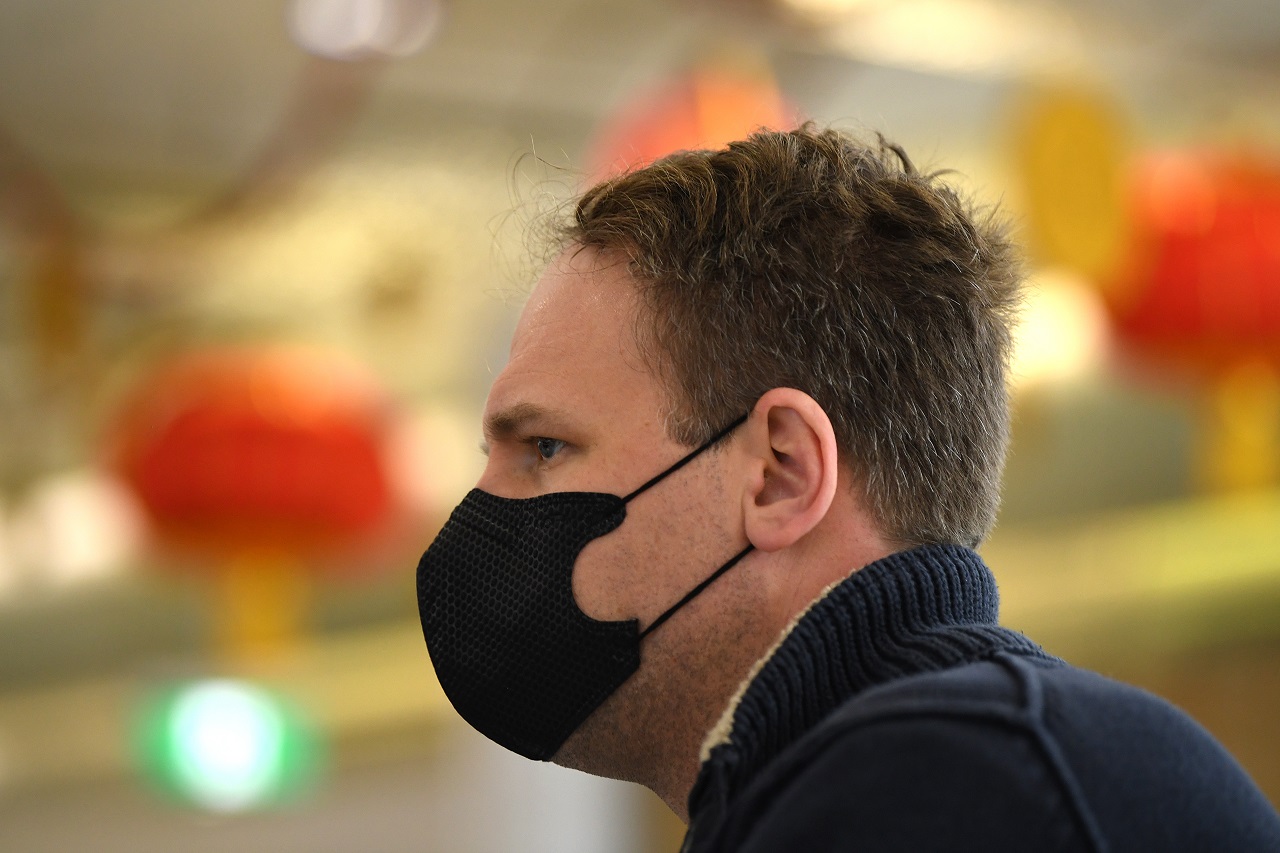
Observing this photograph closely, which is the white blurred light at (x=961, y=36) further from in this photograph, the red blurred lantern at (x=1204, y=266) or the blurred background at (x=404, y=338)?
the red blurred lantern at (x=1204, y=266)

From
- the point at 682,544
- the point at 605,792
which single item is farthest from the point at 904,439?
the point at 605,792

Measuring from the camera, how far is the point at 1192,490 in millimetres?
6738

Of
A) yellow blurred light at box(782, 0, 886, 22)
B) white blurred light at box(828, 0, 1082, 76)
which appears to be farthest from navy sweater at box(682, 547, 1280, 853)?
white blurred light at box(828, 0, 1082, 76)

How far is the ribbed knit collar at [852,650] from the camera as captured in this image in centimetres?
96

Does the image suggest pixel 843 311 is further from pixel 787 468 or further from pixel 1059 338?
pixel 1059 338

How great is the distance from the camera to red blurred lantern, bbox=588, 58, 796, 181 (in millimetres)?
2602

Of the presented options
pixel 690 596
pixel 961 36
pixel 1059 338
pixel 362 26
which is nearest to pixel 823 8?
pixel 961 36

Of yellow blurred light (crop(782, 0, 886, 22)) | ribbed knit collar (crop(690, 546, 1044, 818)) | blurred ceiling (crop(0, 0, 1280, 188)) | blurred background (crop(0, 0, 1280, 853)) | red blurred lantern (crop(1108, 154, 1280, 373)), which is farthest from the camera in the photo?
blurred ceiling (crop(0, 0, 1280, 188))

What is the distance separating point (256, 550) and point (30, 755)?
385 centimetres

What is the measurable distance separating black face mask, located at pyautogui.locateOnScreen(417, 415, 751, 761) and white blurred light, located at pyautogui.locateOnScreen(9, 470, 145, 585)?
19.7 ft

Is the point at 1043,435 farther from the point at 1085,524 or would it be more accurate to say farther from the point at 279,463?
the point at 279,463

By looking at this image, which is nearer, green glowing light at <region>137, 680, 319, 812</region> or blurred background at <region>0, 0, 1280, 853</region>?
blurred background at <region>0, 0, 1280, 853</region>

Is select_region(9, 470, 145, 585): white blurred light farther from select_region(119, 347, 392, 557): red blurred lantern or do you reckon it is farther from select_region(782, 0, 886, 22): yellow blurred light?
select_region(782, 0, 886, 22): yellow blurred light

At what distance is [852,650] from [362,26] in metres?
3.33
